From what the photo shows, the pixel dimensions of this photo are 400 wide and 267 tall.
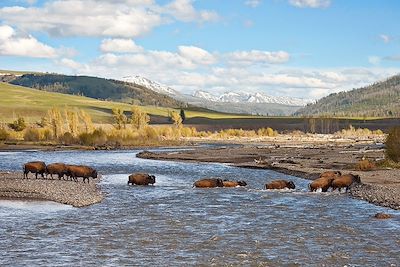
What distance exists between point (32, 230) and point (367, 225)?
1350 centimetres

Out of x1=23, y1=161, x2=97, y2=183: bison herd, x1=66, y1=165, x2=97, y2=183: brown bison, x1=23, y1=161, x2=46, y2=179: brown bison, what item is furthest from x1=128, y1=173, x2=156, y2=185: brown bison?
Result: x1=23, y1=161, x2=46, y2=179: brown bison

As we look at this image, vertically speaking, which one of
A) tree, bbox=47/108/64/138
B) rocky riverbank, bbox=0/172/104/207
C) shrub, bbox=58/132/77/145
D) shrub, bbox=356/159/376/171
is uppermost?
tree, bbox=47/108/64/138

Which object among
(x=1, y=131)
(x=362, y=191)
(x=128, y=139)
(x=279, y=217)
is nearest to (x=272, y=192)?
(x=362, y=191)

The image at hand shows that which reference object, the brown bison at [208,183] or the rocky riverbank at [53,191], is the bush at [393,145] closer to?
the brown bison at [208,183]

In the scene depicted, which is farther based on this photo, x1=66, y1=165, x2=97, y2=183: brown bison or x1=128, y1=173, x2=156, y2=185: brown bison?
x1=66, y1=165, x2=97, y2=183: brown bison

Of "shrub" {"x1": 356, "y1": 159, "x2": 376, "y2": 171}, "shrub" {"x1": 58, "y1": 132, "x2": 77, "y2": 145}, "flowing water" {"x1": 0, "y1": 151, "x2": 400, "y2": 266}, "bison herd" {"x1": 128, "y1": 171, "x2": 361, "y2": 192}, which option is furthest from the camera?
"shrub" {"x1": 58, "y1": 132, "x2": 77, "y2": 145}

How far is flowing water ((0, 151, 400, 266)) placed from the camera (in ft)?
56.6

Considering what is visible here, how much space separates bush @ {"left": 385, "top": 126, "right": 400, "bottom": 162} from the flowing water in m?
20.4

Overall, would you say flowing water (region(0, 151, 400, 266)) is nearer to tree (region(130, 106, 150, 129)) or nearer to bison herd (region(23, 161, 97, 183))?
bison herd (region(23, 161, 97, 183))

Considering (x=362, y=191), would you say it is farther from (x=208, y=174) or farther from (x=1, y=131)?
(x=1, y=131)

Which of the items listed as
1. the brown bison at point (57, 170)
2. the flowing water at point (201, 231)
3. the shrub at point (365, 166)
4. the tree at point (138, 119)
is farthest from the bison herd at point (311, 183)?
the tree at point (138, 119)

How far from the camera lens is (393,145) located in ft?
169

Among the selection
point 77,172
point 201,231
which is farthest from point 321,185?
point 77,172

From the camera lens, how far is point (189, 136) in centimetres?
16462
